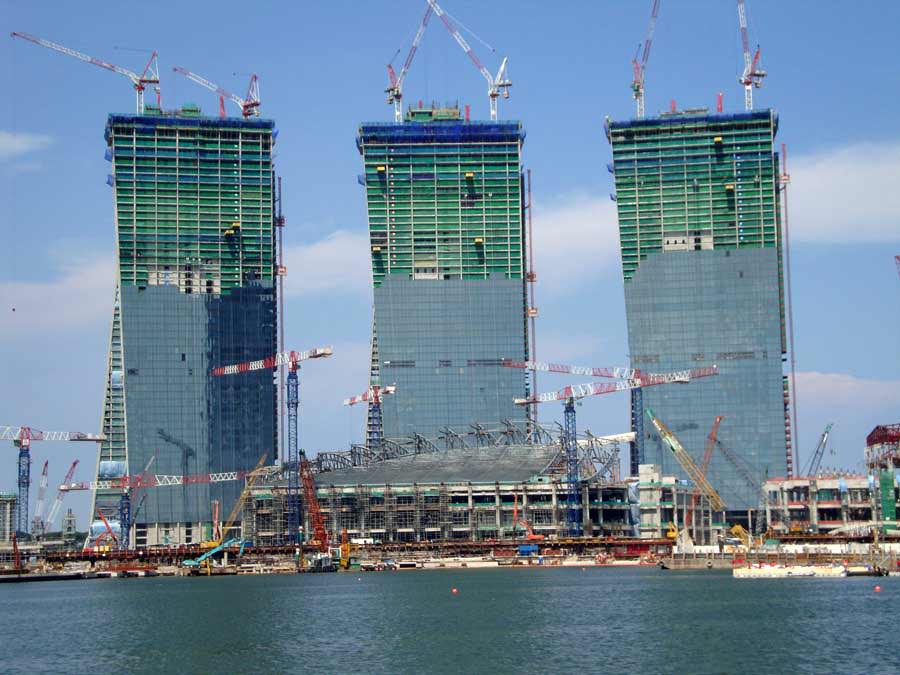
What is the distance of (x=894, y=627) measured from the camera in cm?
14762

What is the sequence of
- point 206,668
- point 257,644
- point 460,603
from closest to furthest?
point 206,668 < point 257,644 < point 460,603

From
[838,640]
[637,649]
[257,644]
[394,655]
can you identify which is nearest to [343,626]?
[257,644]

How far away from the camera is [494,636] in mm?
149375

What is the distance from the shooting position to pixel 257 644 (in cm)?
14888

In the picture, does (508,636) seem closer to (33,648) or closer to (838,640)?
(838,640)

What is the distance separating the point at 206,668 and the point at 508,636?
106 feet

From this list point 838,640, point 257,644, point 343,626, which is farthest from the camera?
point 343,626

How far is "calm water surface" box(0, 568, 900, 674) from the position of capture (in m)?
128

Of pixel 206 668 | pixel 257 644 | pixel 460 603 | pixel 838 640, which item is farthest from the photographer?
pixel 460 603

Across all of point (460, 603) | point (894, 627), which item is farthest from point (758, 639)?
point (460, 603)

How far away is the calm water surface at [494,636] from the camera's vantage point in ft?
421

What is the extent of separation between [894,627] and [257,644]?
60799 millimetres

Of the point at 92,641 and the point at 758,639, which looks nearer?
the point at 758,639

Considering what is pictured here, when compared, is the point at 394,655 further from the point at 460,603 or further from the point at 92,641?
the point at 460,603
